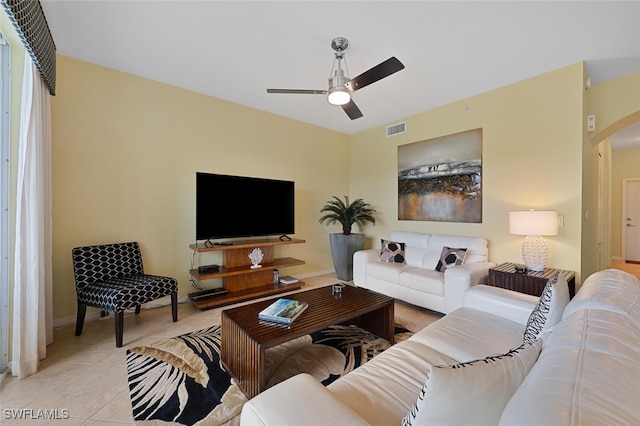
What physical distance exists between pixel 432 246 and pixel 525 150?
160 centimetres

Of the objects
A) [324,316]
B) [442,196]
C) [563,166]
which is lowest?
[324,316]

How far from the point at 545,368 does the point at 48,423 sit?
243 centimetres

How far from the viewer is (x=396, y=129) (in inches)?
175

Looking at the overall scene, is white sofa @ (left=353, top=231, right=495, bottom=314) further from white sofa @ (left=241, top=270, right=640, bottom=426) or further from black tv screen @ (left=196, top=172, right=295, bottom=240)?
black tv screen @ (left=196, top=172, right=295, bottom=240)

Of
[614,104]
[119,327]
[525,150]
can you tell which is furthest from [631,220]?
[119,327]

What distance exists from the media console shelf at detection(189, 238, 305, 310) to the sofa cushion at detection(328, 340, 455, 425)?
2.38 m

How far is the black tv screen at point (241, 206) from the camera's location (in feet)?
10.7

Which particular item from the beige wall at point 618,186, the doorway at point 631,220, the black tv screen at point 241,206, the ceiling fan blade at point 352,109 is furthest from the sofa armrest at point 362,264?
the doorway at point 631,220

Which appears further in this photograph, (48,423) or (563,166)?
(563,166)

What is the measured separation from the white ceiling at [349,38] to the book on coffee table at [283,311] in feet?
7.63

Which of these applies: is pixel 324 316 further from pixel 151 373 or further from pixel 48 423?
pixel 48 423

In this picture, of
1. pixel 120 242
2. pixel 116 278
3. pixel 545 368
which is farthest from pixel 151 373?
pixel 545 368

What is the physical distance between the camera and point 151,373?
192 centimetres

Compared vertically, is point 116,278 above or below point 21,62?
below
